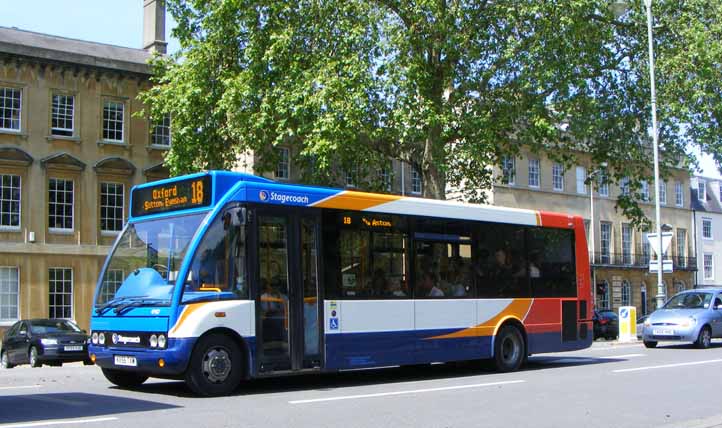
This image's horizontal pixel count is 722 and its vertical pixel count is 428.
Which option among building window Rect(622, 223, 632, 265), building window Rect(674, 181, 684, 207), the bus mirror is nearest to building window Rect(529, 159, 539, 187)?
building window Rect(622, 223, 632, 265)

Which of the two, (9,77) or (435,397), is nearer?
(435,397)

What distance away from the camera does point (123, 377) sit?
45.6 feet

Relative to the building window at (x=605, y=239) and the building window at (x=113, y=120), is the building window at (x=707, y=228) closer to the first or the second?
the building window at (x=605, y=239)

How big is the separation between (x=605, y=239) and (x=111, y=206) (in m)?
36.3

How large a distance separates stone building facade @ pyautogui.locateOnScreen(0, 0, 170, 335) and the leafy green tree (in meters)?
4.39

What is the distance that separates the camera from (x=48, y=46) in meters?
36.2

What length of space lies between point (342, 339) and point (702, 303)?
1566cm

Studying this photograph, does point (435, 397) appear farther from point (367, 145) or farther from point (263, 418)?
point (367, 145)

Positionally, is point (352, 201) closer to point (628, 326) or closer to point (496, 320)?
point (496, 320)

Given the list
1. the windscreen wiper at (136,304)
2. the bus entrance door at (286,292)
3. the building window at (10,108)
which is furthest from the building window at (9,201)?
the bus entrance door at (286,292)

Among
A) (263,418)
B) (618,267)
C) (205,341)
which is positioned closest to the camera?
(263,418)

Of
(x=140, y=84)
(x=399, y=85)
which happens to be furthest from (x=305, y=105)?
(x=140, y=84)

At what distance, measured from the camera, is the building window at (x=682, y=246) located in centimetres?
6675

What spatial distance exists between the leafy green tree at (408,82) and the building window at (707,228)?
4076 cm
